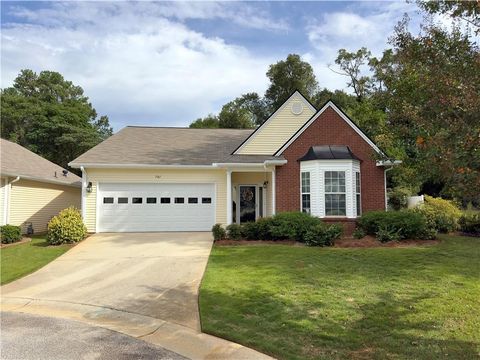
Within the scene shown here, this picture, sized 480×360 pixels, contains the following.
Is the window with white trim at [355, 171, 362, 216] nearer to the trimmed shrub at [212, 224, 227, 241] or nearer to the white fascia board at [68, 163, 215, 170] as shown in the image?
the trimmed shrub at [212, 224, 227, 241]

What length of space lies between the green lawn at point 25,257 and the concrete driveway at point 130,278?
367 mm

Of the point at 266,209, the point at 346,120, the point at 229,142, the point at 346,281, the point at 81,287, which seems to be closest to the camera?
the point at 346,281

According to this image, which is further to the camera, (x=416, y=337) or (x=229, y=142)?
(x=229, y=142)

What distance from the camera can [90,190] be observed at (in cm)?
1755

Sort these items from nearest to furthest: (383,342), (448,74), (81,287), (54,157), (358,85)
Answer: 1. (448,74)
2. (383,342)
3. (81,287)
4. (358,85)
5. (54,157)

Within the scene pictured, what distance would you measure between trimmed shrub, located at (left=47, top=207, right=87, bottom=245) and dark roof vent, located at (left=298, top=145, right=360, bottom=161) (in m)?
9.12

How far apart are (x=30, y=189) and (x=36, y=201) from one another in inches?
31.5

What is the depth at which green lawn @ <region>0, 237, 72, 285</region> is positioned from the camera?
1079 centimetres

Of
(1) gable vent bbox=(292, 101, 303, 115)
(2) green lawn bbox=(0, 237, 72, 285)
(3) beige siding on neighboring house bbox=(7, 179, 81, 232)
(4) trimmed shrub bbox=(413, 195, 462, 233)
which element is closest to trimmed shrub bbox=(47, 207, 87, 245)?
(2) green lawn bbox=(0, 237, 72, 285)

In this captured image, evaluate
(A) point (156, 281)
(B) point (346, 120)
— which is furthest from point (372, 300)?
(B) point (346, 120)

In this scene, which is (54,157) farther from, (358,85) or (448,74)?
(448,74)

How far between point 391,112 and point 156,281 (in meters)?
6.49

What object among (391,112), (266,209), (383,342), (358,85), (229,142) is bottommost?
(383,342)

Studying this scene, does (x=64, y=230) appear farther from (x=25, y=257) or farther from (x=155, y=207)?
(x=155, y=207)
